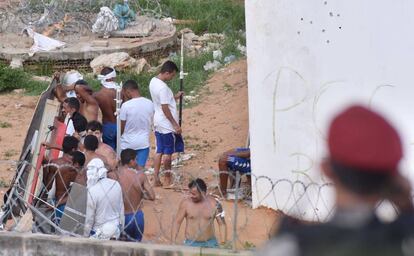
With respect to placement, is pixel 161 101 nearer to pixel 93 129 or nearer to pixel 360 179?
pixel 93 129

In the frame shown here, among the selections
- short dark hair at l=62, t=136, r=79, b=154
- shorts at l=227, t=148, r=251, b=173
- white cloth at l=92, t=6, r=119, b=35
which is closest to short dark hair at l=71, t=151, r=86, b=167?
short dark hair at l=62, t=136, r=79, b=154

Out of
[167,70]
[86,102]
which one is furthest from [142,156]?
[167,70]

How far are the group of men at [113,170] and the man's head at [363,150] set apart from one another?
15.3ft

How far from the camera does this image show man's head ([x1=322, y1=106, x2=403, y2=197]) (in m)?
2.78

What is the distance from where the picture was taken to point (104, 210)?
766 cm

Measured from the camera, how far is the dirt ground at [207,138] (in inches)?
353

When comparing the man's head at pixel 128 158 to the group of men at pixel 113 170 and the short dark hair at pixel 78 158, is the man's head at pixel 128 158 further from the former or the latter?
the short dark hair at pixel 78 158

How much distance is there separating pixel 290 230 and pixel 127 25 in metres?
15.0

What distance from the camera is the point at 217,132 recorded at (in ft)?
41.3

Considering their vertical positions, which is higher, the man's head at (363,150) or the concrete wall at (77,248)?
the man's head at (363,150)

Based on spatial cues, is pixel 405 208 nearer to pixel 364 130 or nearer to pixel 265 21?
pixel 364 130

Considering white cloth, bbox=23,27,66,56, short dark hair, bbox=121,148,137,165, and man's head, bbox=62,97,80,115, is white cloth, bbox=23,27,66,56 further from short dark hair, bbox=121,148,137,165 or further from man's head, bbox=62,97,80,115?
short dark hair, bbox=121,148,137,165

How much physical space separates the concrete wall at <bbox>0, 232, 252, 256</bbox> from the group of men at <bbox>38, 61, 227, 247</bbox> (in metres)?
0.41

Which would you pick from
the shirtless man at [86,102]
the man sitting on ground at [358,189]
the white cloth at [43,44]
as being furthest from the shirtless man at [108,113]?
the man sitting on ground at [358,189]
